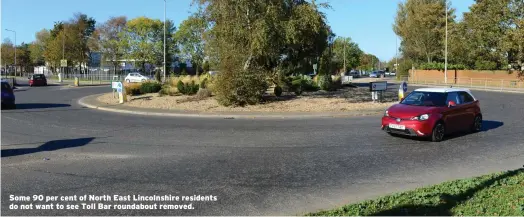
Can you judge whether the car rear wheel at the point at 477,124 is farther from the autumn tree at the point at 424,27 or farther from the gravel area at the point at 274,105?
the autumn tree at the point at 424,27

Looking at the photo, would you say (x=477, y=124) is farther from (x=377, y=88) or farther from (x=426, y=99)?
(x=377, y=88)

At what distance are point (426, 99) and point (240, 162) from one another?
6.19 meters

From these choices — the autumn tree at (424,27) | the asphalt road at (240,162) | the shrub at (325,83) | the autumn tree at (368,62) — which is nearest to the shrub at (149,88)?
the shrub at (325,83)

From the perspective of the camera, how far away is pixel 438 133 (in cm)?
1109

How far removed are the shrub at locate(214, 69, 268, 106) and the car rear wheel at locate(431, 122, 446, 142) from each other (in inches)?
412

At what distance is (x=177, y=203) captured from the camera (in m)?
5.82

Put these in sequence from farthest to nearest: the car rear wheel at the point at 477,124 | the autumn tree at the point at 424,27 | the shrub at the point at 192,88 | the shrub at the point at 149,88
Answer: the autumn tree at the point at 424,27
the shrub at the point at 149,88
the shrub at the point at 192,88
the car rear wheel at the point at 477,124

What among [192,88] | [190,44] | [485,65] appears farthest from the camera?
[190,44]

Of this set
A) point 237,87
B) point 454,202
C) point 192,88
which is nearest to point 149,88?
point 192,88

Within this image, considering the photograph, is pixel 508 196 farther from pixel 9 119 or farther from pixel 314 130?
pixel 9 119

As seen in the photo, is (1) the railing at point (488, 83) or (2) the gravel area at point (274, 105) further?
(1) the railing at point (488, 83)

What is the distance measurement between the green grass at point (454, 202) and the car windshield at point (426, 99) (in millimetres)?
5580

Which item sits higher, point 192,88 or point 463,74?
point 463,74

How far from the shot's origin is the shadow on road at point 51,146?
9523 millimetres
